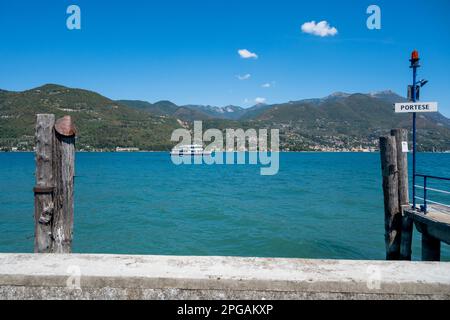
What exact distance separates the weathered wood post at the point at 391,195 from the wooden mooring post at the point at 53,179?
6988 millimetres

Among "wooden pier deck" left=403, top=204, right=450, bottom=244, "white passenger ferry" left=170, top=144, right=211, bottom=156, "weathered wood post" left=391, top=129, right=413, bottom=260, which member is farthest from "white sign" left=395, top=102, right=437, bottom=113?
"white passenger ferry" left=170, top=144, right=211, bottom=156

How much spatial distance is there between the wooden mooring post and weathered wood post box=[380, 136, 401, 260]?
22.9ft

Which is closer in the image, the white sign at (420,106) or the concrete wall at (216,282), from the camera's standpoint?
the concrete wall at (216,282)

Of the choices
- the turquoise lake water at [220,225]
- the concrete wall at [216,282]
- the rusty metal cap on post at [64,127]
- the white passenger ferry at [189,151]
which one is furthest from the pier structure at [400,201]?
the white passenger ferry at [189,151]

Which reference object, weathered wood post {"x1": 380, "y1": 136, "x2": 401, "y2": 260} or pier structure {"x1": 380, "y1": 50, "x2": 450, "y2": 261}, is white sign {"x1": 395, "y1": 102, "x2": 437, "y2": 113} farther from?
weathered wood post {"x1": 380, "y1": 136, "x2": 401, "y2": 260}

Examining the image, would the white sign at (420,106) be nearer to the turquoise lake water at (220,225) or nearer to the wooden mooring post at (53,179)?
the wooden mooring post at (53,179)

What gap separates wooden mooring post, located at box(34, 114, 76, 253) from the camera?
4.82 metres

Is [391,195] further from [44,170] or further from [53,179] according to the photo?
[44,170]

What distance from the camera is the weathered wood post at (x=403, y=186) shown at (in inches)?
333

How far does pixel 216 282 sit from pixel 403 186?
276 inches

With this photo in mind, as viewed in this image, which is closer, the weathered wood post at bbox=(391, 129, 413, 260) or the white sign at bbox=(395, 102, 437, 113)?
the white sign at bbox=(395, 102, 437, 113)

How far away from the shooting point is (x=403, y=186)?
8.52 m

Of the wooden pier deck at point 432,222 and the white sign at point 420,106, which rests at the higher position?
the white sign at point 420,106
